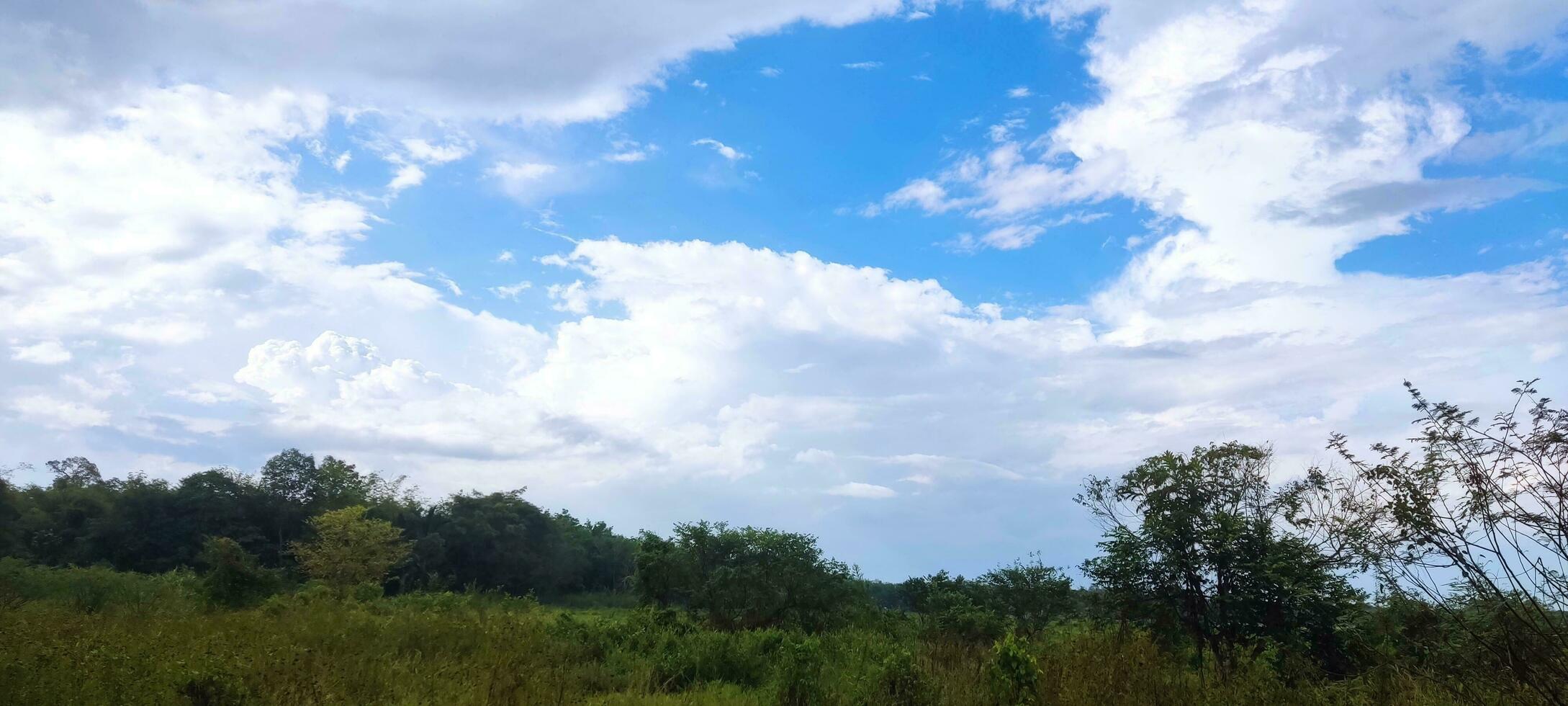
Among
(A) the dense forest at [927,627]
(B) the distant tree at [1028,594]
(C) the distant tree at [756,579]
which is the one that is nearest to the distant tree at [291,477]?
(A) the dense forest at [927,627]

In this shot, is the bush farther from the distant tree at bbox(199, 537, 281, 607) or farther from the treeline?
the treeline

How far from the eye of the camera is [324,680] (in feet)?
30.3

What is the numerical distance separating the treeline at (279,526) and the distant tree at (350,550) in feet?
3.97

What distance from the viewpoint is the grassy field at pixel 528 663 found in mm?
8000

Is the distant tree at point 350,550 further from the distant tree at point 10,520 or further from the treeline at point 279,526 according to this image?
the distant tree at point 10,520

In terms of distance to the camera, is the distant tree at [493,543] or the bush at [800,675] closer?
the bush at [800,675]

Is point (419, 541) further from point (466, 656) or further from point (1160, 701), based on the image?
point (1160, 701)

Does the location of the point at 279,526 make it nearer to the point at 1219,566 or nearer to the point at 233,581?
the point at 233,581

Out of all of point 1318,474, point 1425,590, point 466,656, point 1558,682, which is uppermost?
point 1318,474

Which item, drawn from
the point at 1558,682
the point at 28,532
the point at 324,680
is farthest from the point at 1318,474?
the point at 28,532

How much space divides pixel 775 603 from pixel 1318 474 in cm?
1815

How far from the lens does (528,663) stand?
12.9 meters

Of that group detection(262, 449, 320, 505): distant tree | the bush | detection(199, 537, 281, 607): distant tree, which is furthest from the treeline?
the bush

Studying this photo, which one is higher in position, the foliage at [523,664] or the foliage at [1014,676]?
the foliage at [1014,676]
